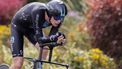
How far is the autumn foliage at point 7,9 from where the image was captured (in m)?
15.1

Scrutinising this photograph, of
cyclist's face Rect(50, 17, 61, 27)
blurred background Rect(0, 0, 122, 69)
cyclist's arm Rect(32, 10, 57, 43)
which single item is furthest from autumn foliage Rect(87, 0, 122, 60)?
cyclist's arm Rect(32, 10, 57, 43)

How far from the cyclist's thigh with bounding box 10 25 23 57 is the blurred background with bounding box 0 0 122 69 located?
1.86 metres

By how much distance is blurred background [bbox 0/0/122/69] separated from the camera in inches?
444

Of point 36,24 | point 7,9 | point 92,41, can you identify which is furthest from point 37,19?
point 7,9

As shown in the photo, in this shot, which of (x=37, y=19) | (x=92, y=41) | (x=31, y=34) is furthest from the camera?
(x=92, y=41)

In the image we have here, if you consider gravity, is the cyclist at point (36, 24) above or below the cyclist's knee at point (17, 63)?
above

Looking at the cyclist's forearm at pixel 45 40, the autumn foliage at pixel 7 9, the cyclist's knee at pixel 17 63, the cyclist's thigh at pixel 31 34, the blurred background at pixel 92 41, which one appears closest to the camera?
the cyclist's forearm at pixel 45 40

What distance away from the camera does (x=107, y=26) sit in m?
12.9

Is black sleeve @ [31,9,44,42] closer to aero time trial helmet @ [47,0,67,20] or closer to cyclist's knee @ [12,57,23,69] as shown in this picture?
aero time trial helmet @ [47,0,67,20]

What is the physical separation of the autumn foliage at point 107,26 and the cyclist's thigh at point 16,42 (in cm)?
464

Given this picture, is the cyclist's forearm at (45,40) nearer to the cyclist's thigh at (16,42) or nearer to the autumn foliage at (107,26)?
the cyclist's thigh at (16,42)

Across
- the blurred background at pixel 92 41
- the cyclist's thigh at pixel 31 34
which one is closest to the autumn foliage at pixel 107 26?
the blurred background at pixel 92 41

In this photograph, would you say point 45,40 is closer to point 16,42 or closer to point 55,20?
point 55,20

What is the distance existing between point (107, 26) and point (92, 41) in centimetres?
61
